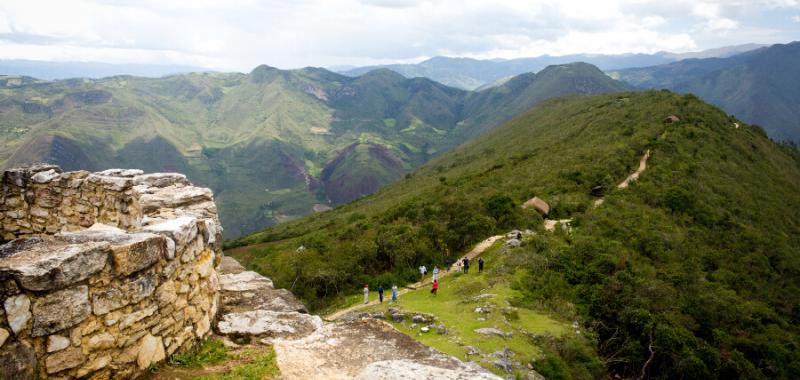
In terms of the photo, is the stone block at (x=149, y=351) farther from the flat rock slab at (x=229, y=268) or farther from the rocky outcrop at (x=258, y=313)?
the flat rock slab at (x=229, y=268)

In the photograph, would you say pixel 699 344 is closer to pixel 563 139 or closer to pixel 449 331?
pixel 449 331

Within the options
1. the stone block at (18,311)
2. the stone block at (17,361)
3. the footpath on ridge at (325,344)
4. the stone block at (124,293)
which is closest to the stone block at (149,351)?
the stone block at (124,293)

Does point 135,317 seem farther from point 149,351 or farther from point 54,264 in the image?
point 54,264

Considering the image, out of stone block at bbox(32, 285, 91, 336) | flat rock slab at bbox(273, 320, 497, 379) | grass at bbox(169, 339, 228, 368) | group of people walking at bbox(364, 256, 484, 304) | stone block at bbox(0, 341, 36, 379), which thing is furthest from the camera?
group of people walking at bbox(364, 256, 484, 304)

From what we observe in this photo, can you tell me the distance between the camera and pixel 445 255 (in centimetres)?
3944

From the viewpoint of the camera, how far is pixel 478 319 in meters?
22.8

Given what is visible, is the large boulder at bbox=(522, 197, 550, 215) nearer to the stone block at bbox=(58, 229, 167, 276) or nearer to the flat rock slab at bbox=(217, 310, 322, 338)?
the flat rock slab at bbox=(217, 310, 322, 338)

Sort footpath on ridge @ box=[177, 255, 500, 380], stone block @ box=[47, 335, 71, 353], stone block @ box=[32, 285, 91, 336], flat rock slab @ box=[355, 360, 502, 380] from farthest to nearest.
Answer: footpath on ridge @ box=[177, 255, 500, 380] < flat rock slab @ box=[355, 360, 502, 380] < stone block @ box=[47, 335, 71, 353] < stone block @ box=[32, 285, 91, 336]

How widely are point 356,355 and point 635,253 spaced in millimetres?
34083

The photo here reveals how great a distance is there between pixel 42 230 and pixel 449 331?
662 inches

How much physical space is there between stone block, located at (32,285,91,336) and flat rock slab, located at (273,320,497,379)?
3.92 metres

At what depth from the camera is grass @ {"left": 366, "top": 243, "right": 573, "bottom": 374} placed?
19.4m

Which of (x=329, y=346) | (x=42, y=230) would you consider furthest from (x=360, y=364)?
(x=42, y=230)

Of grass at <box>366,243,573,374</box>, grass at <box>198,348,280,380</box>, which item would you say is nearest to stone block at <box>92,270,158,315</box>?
grass at <box>198,348,280,380</box>
